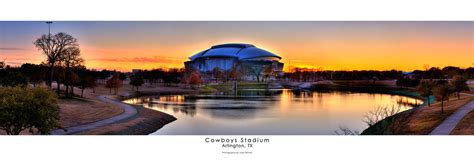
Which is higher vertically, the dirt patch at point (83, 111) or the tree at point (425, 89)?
the tree at point (425, 89)

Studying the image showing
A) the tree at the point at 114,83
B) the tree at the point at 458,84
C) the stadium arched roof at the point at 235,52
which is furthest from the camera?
the tree at the point at 114,83

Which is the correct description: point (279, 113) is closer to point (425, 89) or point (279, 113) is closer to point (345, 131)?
point (345, 131)

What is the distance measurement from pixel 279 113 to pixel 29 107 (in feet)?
29.8

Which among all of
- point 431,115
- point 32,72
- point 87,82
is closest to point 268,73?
point 431,115

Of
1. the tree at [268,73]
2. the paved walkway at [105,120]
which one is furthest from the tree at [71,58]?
the tree at [268,73]

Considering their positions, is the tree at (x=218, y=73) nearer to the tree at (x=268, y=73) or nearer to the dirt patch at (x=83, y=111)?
the tree at (x=268, y=73)

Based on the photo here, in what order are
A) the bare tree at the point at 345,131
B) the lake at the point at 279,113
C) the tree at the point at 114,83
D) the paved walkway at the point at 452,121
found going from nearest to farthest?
the paved walkway at the point at 452,121 → the lake at the point at 279,113 → the bare tree at the point at 345,131 → the tree at the point at 114,83

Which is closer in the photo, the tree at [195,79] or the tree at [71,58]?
the tree at [71,58]

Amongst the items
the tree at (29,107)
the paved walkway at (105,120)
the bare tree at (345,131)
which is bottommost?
the bare tree at (345,131)

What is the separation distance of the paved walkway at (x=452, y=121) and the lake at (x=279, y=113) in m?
1.23

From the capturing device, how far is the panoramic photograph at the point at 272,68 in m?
14.9

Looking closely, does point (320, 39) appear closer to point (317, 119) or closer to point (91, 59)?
point (317, 119)

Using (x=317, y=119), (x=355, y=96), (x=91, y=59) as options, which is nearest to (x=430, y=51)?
(x=355, y=96)
